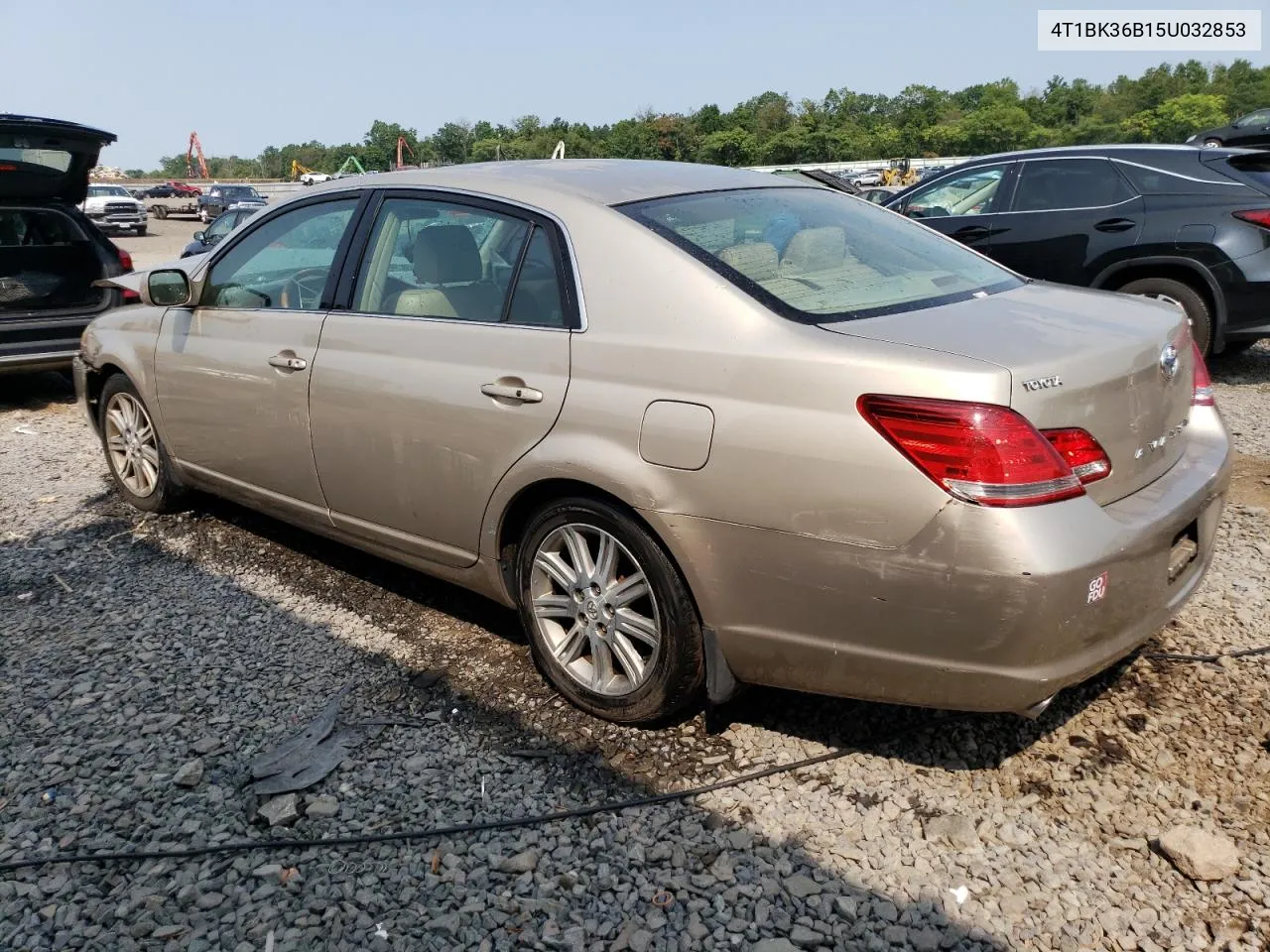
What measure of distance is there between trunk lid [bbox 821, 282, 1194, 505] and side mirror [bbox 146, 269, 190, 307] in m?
3.10

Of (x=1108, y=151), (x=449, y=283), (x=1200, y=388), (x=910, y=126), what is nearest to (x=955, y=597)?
(x=1200, y=388)

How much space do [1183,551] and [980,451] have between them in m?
0.91

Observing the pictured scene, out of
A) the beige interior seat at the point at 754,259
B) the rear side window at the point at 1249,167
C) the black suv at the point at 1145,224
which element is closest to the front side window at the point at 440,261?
the beige interior seat at the point at 754,259

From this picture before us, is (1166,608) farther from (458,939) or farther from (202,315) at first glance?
(202,315)

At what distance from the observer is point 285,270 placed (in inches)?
166

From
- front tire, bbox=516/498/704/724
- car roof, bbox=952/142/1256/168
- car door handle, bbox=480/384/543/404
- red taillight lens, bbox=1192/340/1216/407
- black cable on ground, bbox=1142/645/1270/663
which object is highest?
car roof, bbox=952/142/1256/168

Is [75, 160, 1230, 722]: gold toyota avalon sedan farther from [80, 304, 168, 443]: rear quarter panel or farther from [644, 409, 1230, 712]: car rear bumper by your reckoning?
[80, 304, 168, 443]: rear quarter panel

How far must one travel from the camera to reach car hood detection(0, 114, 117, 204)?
23.0ft

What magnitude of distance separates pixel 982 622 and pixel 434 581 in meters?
2.59

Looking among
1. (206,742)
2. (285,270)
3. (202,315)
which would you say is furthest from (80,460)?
(206,742)

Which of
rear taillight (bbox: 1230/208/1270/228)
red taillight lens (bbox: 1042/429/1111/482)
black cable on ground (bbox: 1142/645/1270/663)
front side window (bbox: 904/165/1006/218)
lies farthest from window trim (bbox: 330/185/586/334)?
rear taillight (bbox: 1230/208/1270/228)

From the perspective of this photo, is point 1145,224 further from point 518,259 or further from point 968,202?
point 518,259

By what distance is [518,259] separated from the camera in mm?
3262

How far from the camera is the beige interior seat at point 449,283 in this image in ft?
10.9
